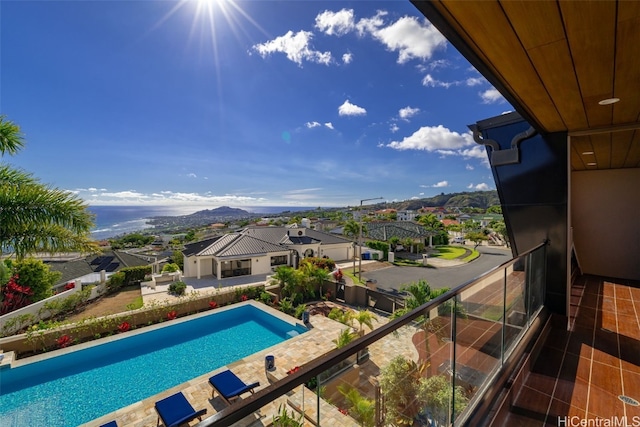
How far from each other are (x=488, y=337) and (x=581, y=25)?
2.38 m

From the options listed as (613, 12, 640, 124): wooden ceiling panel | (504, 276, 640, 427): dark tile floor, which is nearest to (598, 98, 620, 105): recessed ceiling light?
(613, 12, 640, 124): wooden ceiling panel

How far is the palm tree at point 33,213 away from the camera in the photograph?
5.85 meters

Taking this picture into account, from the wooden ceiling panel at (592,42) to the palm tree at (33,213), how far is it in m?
8.89

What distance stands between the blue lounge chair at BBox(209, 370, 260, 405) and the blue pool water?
85.6 inches

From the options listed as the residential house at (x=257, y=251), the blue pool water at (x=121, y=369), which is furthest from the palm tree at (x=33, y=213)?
the residential house at (x=257, y=251)

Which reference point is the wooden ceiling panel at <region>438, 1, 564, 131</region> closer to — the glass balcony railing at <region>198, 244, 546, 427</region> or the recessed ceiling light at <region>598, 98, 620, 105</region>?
the recessed ceiling light at <region>598, 98, 620, 105</region>

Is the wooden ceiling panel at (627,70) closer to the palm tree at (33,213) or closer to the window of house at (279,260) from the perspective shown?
the palm tree at (33,213)

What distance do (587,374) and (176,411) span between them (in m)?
6.38

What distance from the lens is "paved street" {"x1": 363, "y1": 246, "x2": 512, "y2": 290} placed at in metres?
16.5

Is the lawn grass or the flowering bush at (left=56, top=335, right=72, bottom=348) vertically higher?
the flowering bush at (left=56, top=335, right=72, bottom=348)

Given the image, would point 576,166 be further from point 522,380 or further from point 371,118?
point 371,118

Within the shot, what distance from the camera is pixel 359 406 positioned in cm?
133

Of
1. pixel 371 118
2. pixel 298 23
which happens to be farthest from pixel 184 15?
pixel 371 118

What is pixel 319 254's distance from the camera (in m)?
21.7
